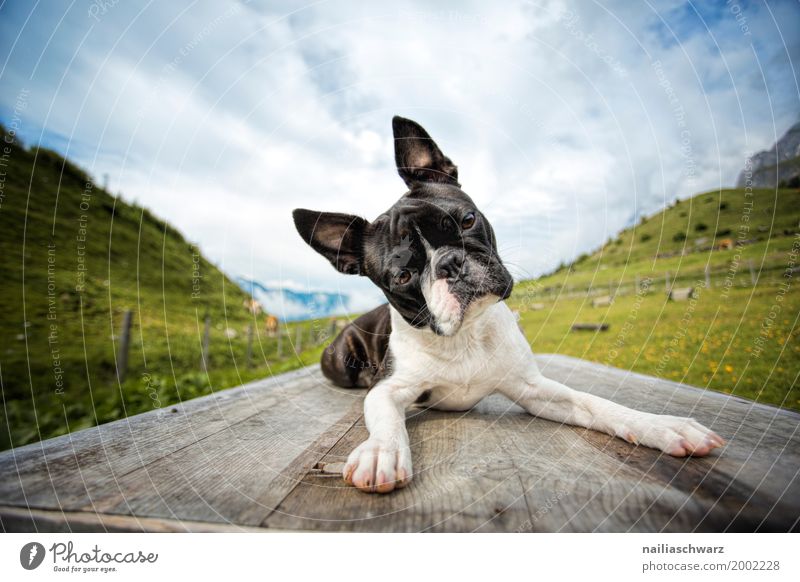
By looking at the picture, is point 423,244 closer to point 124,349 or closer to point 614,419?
point 614,419

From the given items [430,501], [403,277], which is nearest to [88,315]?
[403,277]

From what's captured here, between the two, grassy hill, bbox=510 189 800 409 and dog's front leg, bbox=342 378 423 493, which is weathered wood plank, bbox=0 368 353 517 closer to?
dog's front leg, bbox=342 378 423 493

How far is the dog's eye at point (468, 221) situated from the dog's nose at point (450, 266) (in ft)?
1.01

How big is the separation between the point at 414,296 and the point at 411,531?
70.0 inches

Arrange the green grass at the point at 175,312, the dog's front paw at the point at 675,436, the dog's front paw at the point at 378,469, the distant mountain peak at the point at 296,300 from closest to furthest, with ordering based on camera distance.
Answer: the dog's front paw at the point at 378,469 → the dog's front paw at the point at 675,436 → the distant mountain peak at the point at 296,300 → the green grass at the point at 175,312

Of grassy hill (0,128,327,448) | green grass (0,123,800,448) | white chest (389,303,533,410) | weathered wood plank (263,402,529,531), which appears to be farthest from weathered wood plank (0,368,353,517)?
green grass (0,123,800,448)

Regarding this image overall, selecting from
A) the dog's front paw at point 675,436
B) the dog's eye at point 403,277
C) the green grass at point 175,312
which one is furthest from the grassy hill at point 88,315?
the dog's front paw at point 675,436

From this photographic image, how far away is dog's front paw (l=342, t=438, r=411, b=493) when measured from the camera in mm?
1835

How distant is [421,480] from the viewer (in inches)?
75.7

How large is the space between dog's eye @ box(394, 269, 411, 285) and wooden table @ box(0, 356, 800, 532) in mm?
1065

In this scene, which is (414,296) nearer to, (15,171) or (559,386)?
(559,386)

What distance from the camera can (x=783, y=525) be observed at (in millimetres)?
1598

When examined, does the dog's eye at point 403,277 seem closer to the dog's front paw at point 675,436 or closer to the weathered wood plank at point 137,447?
the weathered wood plank at point 137,447

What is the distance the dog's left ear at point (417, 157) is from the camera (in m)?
3.36
